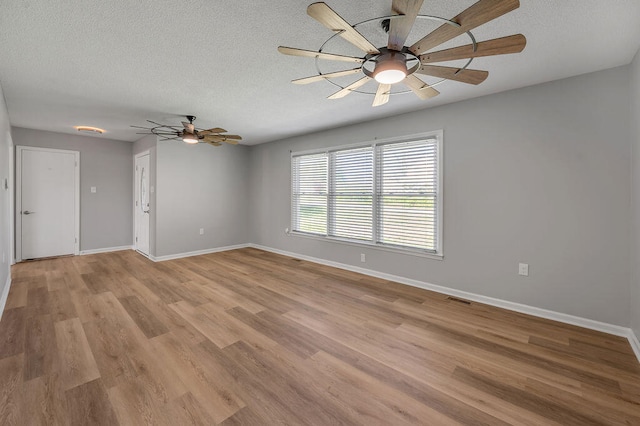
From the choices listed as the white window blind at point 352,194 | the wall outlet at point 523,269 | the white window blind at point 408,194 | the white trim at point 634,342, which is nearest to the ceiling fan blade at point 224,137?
the white window blind at point 352,194

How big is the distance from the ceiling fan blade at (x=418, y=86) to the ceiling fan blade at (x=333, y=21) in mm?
513

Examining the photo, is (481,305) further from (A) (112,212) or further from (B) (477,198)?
(A) (112,212)

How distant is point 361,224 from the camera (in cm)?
453

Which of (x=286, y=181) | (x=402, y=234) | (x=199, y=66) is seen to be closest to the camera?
(x=199, y=66)

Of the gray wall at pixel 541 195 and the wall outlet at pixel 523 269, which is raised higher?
the gray wall at pixel 541 195

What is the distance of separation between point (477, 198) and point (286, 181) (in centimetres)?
370

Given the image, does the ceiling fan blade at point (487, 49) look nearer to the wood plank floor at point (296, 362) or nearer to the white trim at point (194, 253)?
the wood plank floor at point (296, 362)

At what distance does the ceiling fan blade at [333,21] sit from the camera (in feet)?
4.15

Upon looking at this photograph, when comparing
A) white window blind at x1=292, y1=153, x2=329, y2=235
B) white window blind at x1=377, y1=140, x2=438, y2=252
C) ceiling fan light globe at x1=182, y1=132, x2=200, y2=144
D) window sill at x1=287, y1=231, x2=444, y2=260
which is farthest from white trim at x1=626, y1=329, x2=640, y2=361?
ceiling fan light globe at x1=182, y1=132, x2=200, y2=144

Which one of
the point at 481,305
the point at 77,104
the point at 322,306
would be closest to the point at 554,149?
the point at 481,305

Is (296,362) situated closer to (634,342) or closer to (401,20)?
(401,20)

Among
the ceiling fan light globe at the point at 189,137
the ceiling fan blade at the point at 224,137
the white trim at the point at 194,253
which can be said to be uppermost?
the ceiling fan blade at the point at 224,137

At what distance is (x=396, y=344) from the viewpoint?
2377 millimetres

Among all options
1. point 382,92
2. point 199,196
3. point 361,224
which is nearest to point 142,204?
point 199,196
